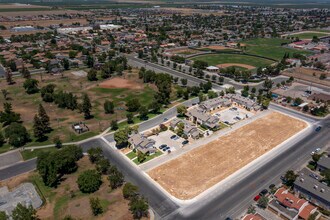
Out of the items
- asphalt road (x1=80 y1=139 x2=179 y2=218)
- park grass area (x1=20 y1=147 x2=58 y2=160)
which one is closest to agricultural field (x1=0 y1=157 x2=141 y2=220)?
asphalt road (x1=80 y1=139 x2=179 y2=218)

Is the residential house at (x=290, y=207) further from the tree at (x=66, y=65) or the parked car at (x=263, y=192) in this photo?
the tree at (x=66, y=65)

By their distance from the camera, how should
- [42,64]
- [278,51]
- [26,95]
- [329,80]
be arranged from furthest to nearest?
[278,51], [42,64], [329,80], [26,95]

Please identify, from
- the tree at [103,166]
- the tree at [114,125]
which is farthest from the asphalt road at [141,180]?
the tree at [114,125]

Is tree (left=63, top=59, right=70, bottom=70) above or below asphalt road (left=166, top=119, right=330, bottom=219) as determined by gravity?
below

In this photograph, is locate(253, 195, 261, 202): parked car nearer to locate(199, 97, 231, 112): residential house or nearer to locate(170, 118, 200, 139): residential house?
locate(170, 118, 200, 139): residential house

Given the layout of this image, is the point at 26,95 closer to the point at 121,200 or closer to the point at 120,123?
the point at 120,123

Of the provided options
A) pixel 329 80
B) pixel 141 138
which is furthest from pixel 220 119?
pixel 329 80

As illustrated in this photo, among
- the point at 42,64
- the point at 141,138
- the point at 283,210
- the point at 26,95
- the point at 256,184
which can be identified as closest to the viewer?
the point at 283,210
